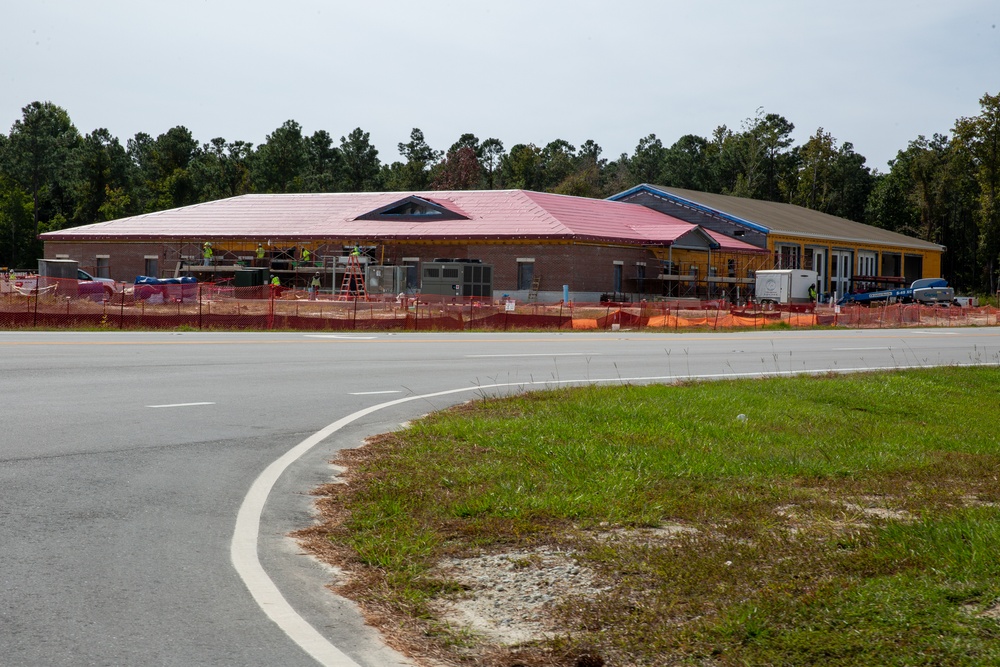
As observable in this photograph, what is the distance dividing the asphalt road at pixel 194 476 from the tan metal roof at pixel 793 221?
4311 centimetres

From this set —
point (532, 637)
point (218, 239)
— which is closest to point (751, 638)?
point (532, 637)

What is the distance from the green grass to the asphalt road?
0.63m

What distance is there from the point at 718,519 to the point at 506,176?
104250 mm

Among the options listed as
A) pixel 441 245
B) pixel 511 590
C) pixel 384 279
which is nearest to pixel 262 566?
pixel 511 590

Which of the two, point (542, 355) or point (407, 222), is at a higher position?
point (407, 222)

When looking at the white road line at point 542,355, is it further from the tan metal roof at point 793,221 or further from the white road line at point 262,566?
the tan metal roof at point 793,221

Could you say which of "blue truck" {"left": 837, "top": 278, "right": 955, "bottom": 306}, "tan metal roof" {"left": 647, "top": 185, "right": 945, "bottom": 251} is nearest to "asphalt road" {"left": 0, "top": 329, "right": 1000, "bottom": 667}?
"blue truck" {"left": 837, "top": 278, "right": 955, "bottom": 306}

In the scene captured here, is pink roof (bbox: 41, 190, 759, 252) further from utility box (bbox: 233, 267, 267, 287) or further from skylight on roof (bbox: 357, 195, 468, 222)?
utility box (bbox: 233, 267, 267, 287)

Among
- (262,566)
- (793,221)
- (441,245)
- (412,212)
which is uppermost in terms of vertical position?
(793,221)

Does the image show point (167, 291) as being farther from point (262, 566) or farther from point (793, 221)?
point (793, 221)

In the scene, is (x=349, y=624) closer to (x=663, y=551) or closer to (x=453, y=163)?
(x=663, y=551)

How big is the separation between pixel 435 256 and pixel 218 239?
43.2 ft

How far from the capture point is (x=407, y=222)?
187 ft

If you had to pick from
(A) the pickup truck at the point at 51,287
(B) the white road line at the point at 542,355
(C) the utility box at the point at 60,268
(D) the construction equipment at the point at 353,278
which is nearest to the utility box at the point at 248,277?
(D) the construction equipment at the point at 353,278
